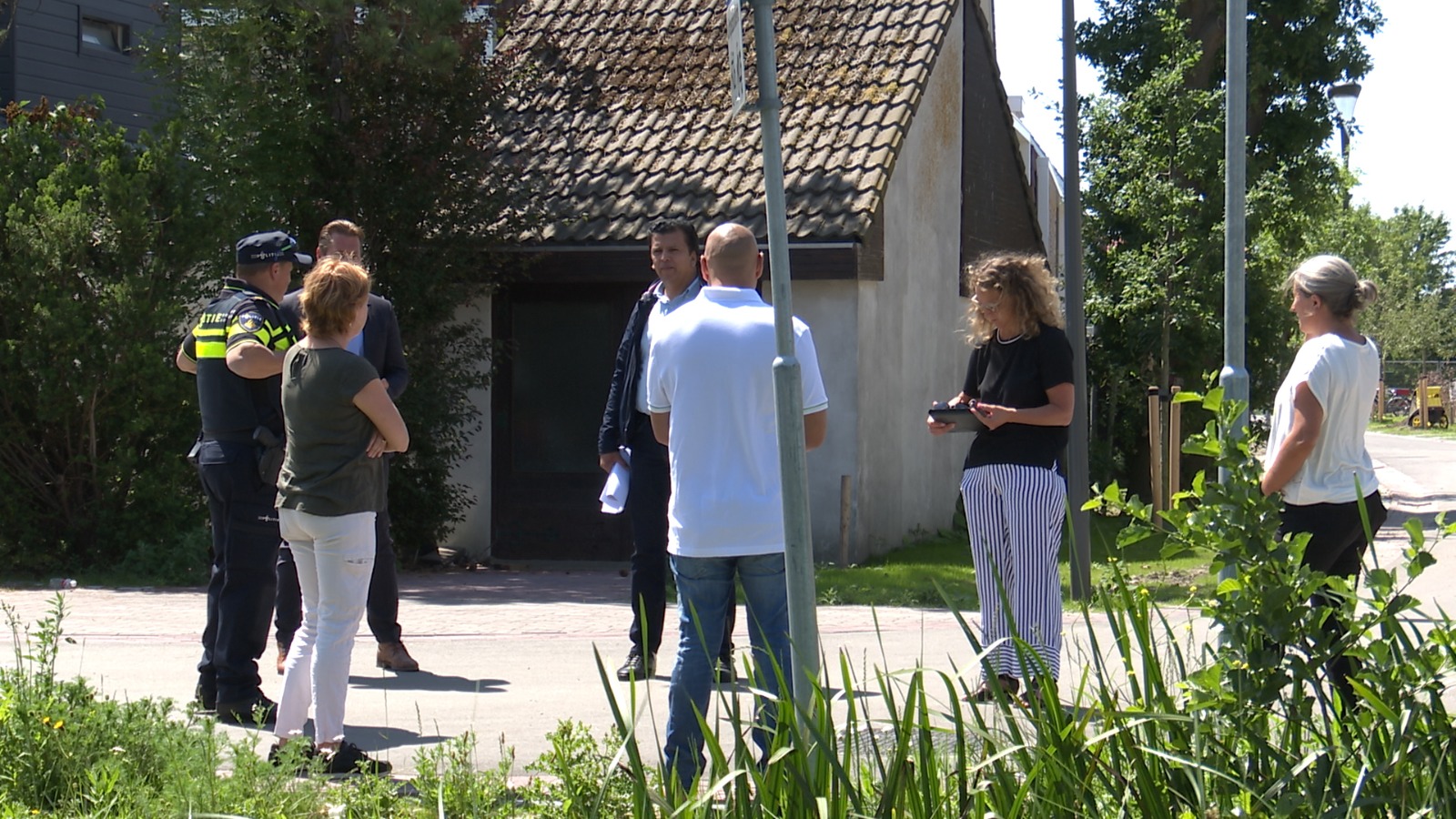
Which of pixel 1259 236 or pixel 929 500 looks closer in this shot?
A: pixel 929 500

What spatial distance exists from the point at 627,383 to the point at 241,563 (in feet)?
5.91

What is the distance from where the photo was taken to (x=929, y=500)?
1708cm

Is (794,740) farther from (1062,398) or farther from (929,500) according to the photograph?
(929,500)

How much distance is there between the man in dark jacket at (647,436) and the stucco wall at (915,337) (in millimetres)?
6940

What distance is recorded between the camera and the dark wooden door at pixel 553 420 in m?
14.8

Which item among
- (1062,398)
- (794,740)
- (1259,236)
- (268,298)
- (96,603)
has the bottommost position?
(96,603)

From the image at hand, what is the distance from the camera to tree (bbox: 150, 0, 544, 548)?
1291cm

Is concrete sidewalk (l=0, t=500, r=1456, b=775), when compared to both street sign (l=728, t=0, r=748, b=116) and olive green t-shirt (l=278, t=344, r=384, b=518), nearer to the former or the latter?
olive green t-shirt (l=278, t=344, r=384, b=518)

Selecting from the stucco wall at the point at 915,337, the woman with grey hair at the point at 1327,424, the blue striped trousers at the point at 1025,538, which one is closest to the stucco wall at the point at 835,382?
the stucco wall at the point at 915,337

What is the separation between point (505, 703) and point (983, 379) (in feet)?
7.90

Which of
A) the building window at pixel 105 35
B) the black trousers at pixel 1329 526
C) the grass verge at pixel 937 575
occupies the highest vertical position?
the building window at pixel 105 35

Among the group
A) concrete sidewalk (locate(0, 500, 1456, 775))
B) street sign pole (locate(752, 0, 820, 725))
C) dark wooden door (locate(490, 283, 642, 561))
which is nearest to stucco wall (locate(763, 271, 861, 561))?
dark wooden door (locate(490, 283, 642, 561))

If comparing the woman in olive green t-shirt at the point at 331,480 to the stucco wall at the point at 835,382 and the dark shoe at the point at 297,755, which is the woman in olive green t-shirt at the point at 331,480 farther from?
the stucco wall at the point at 835,382

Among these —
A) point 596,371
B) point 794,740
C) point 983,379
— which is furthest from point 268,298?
point 596,371
